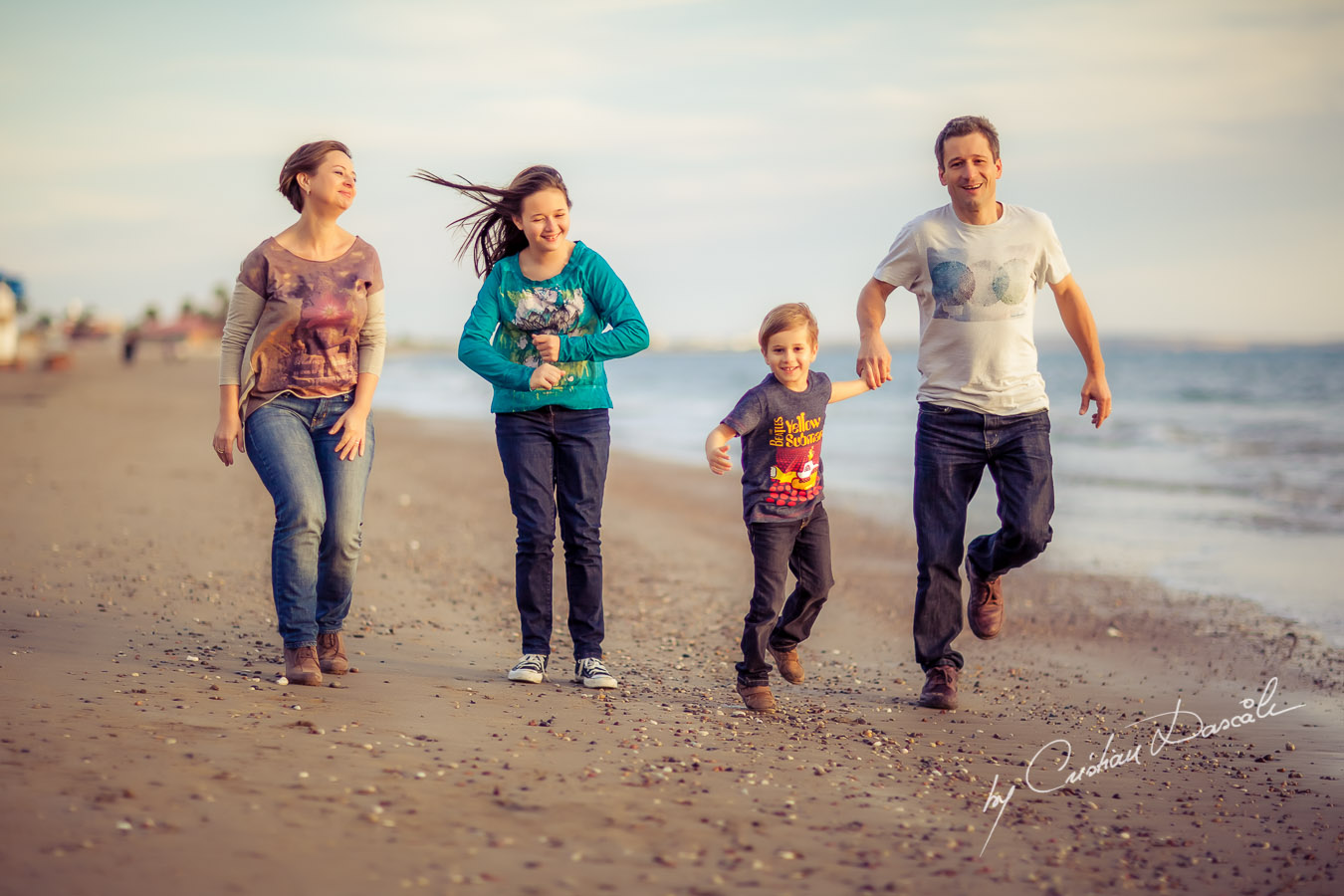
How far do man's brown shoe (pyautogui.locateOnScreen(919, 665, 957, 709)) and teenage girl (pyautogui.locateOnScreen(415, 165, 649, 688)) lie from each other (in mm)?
1334

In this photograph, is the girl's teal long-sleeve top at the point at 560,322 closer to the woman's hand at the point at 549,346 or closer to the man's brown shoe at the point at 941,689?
the woman's hand at the point at 549,346

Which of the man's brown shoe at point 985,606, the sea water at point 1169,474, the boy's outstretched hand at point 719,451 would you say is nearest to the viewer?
the boy's outstretched hand at point 719,451

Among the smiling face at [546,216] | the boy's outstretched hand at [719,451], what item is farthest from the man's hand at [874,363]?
the smiling face at [546,216]

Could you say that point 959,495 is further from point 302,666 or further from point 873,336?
point 302,666

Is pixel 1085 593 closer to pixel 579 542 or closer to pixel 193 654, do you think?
pixel 579 542

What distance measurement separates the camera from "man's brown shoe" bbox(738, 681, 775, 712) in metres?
4.50

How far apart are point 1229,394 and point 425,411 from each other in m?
24.2

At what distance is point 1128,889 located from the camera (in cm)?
294

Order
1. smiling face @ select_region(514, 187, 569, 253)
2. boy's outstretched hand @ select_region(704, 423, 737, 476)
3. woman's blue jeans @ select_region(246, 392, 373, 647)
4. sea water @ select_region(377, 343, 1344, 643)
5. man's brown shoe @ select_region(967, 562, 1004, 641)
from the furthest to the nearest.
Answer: sea water @ select_region(377, 343, 1344, 643) → man's brown shoe @ select_region(967, 562, 1004, 641) → smiling face @ select_region(514, 187, 569, 253) → woman's blue jeans @ select_region(246, 392, 373, 647) → boy's outstretched hand @ select_region(704, 423, 737, 476)

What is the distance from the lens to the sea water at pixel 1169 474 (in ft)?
28.8

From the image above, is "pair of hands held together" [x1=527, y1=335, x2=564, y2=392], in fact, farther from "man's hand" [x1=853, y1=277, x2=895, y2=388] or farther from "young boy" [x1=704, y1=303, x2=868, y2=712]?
"man's hand" [x1=853, y1=277, x2=895, y2=388]

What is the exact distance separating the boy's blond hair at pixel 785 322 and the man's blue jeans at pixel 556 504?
748mm

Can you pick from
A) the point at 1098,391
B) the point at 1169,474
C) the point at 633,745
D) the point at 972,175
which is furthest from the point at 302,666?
the point at 1169,474

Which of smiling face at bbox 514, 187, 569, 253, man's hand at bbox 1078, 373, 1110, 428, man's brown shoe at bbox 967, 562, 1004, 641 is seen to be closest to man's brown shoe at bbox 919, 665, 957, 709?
man's brown shoe at bbox 967, 562, 1004, 641
